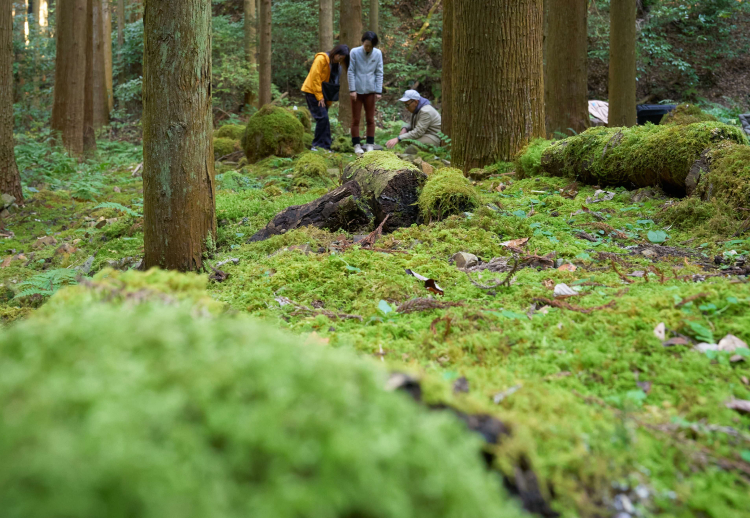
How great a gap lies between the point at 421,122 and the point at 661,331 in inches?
349

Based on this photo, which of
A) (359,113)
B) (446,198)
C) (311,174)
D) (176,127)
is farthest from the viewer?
(359,113)

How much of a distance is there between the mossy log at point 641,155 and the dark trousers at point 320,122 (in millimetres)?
6328

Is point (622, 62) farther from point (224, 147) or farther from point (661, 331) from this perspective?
point (661, 331)

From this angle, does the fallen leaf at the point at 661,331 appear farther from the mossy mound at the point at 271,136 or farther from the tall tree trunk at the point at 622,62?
the mossy mound at the point at 271,136

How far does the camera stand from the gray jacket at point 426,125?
10.6m

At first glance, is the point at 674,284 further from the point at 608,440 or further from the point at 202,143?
the point at 202,143

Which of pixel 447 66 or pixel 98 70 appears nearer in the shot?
pixel 447 66

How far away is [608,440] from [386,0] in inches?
1091

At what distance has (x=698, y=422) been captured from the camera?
5.53 ft

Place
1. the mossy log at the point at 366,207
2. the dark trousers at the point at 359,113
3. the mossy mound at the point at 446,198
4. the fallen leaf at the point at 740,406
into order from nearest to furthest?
the fallen leaf at the point at 740,406 → the mossy mound at the point at 446,198 → the mossy log at the point at 366,207 → the dark trousers at the point at 359,113

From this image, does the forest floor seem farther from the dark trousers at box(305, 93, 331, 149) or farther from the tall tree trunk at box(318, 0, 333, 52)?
the tall tree trunk at box(318, 0, 333, 52)

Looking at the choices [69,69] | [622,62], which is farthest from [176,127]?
[69,69]

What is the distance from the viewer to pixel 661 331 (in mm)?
2305

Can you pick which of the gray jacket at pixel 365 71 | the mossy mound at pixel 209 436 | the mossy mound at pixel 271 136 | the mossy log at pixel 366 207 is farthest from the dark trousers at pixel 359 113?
the mossy mound at pixel 209 436
